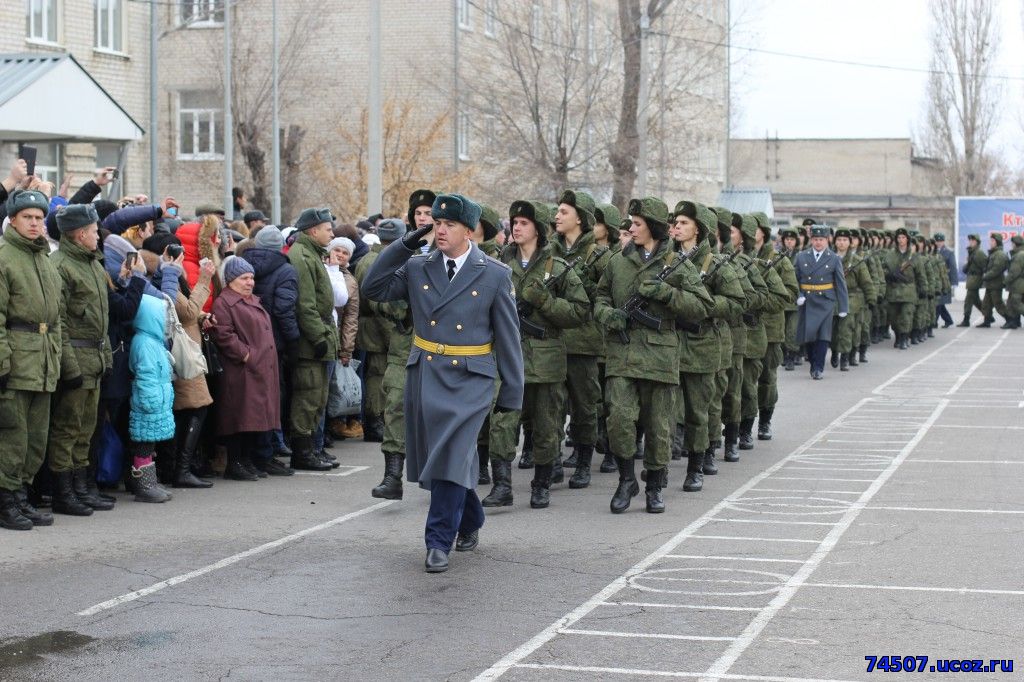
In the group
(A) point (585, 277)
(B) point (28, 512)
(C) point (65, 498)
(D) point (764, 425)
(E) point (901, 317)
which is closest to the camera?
(B) point (28, 512)

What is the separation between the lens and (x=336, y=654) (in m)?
6.82

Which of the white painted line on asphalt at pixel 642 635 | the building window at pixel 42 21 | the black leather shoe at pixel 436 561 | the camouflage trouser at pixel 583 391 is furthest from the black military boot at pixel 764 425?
the building window at pixel 42 21

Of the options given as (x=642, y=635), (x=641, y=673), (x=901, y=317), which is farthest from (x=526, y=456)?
(x=901, y=317)

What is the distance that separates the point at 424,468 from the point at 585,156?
88.3 feet

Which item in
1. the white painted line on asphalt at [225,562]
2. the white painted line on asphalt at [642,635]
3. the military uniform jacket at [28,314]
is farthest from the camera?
the military uniform jacket at [28,314]

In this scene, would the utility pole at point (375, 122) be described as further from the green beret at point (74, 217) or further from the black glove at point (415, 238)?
the black glove at point (415, 238)

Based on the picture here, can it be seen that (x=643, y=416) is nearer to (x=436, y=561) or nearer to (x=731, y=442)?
(x=436, y=561)

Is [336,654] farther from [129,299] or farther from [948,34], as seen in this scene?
[948,34]

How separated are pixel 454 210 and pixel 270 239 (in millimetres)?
3882

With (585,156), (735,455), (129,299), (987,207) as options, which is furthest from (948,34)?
(129,299)

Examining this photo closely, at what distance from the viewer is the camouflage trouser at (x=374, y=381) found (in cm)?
1301

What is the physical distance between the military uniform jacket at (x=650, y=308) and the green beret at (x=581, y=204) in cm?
92

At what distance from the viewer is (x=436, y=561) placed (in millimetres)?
8570

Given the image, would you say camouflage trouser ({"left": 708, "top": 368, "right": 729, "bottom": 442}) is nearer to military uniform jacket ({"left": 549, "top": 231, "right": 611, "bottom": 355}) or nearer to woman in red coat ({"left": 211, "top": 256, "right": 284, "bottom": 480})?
military uniform jacket ({"left": 549, "top": 231, "right": 611, "bottom": 355})
